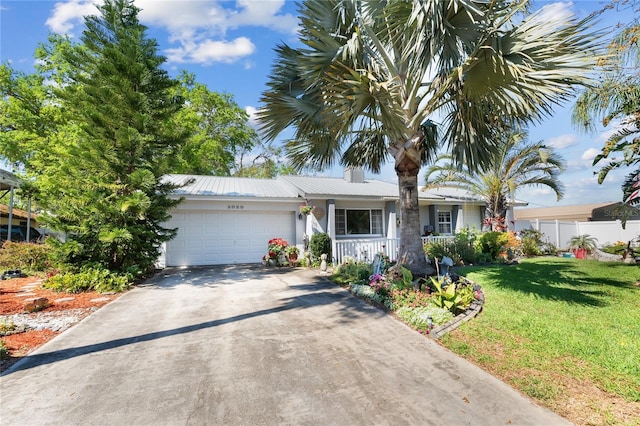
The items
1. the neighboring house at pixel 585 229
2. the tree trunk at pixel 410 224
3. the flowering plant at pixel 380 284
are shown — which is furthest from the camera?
the neighboring house at pixel 585 229

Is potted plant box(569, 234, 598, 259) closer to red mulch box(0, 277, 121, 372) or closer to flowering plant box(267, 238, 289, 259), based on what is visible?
flowering plant box(267, 238, 289, 259)

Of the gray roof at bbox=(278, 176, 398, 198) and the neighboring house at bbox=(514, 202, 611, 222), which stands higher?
the gray roof at bbox=(278, 176, 398, 198)

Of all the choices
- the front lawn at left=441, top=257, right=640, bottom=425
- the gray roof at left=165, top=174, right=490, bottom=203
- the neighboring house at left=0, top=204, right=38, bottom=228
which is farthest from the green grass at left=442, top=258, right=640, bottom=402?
the neighboring house at left=0, top=204, right=38, bottom=228

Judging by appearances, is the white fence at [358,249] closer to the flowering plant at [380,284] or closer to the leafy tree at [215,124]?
the flowering plant at [380,284]

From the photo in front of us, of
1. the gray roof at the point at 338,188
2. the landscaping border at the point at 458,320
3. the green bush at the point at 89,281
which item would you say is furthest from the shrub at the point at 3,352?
the gray roof at the point at 338,188

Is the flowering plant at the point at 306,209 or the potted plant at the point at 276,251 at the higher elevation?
the flowering plant at the point at 306,209

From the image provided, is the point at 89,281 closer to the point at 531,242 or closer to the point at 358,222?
the point at 358,222

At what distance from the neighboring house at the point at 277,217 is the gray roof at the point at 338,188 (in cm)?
4

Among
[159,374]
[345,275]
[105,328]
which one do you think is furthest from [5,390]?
[345,275]

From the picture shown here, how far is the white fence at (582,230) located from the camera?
51.5 ft

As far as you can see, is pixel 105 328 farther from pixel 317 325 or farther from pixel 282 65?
pixel 282 65

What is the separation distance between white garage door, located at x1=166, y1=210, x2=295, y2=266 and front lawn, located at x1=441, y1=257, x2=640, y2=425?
28.0 feet

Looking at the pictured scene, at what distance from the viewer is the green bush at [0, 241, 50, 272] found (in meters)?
11.0

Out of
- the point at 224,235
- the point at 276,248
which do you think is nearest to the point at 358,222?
the point at 276,248
